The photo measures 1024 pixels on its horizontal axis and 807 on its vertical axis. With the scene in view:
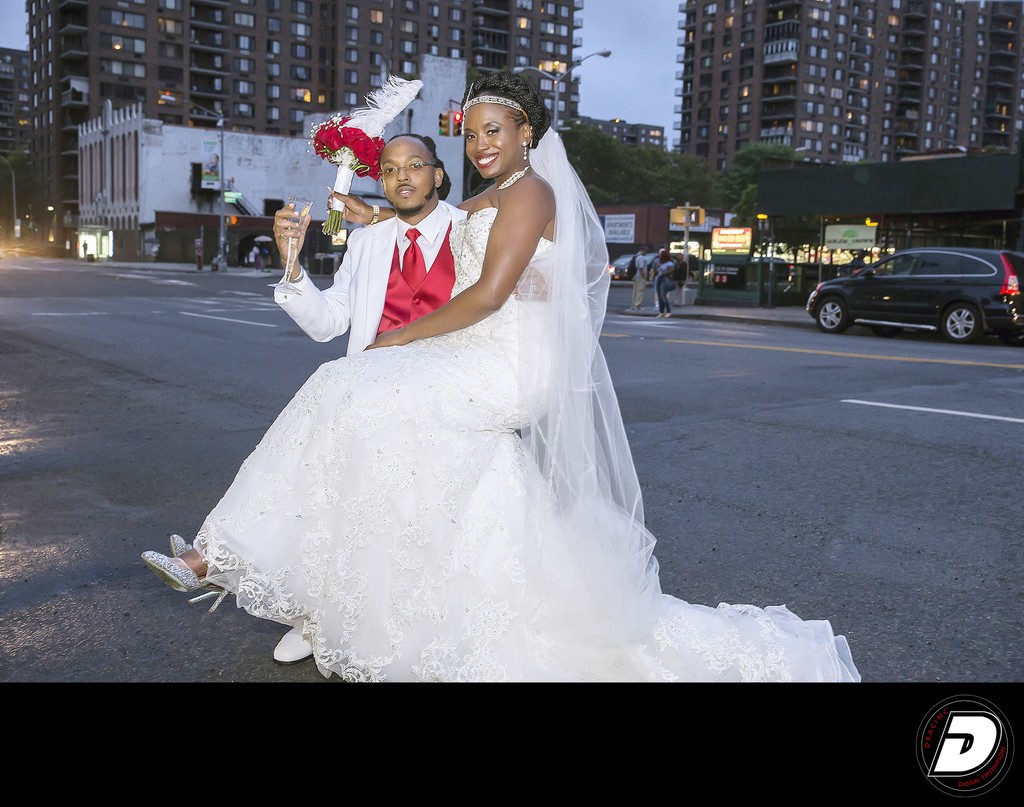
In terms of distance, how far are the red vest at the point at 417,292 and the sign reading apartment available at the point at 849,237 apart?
80.0ft

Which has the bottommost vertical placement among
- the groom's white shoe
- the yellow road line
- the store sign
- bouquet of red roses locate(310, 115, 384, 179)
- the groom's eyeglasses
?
the groom's white shoe

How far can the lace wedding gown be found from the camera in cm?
294

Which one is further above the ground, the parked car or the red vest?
the parked car

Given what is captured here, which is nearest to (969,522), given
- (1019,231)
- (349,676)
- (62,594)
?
(349,676)

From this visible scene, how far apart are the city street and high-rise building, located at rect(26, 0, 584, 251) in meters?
87.0

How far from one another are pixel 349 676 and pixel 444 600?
1.30ft

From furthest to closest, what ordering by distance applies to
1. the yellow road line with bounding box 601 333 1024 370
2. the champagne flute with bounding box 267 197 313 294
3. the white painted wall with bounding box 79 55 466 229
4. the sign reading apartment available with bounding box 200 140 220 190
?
the white painted wall with bounding box 79 55 466 229, the sign reading apartment available with bounding box 200 140 220 190, the yellow road line with bounding box 601 333 1024 370, the champagne flute with bounding box 267 197 313 294

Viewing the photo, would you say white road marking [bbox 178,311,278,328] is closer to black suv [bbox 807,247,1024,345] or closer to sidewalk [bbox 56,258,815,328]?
sidewalk [bbox 56,258,815,328]

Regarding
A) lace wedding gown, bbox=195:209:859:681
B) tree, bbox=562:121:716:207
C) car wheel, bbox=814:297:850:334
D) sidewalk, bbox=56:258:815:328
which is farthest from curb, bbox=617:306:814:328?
tree, bbox=562:121:716:207

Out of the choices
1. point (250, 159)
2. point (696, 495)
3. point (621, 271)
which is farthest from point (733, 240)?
point (250, 159)

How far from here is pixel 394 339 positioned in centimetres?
328

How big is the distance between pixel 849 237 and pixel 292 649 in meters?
25.8

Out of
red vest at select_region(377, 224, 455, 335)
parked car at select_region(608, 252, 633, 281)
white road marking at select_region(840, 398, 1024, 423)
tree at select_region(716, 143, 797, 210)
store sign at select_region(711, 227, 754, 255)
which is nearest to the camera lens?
red vest at select_region(377, 224, 455, 335)

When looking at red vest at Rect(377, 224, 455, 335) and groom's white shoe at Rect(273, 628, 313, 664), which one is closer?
groom's white shoe at Rect(273, 628, 313, 664)
